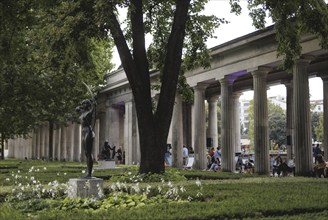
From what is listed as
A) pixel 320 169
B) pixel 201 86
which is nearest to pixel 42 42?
pixel 320 169

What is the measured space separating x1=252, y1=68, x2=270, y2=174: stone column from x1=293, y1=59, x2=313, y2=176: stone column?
2895 millimetres

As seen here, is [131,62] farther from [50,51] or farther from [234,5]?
[234,5]

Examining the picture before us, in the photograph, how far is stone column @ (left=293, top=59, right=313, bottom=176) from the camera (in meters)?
24.3

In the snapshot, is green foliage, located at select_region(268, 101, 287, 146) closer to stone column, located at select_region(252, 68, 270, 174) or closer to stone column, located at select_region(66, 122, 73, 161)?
stone column, located at select_region(66, 122, 73, 161)

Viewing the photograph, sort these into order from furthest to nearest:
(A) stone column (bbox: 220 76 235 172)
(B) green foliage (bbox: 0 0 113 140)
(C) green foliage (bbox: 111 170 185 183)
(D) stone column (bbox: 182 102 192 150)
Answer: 1. (D) stone column (bbox: 182 102 192 150)
2. (A) stone column (bbox: 220 76 235 172)
3. (C) green foliage (bbox: 111 170 185 183)
4. (B) green foliage (bbox: 0 0 113 140)

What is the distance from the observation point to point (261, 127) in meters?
27.4

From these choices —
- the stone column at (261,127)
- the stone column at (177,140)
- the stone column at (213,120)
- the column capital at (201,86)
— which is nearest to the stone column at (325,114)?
the stone column at (261,127)

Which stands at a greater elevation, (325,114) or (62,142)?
(325,114)

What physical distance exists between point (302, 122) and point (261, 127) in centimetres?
328

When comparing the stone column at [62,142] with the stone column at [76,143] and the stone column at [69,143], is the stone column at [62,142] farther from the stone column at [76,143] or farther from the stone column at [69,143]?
the stone column at [76,143]

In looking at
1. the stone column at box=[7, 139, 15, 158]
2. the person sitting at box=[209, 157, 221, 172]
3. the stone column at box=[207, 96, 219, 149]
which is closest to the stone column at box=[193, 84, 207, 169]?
the person sitting at box=[209, 157, 221, 172]

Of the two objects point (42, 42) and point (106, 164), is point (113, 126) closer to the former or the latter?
point (106, 164)

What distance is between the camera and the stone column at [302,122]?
955 inches

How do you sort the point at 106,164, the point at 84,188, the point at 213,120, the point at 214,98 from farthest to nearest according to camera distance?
the point at 214,98 < the point at 213,120 < the point at 106,164 < the point at 84,188
